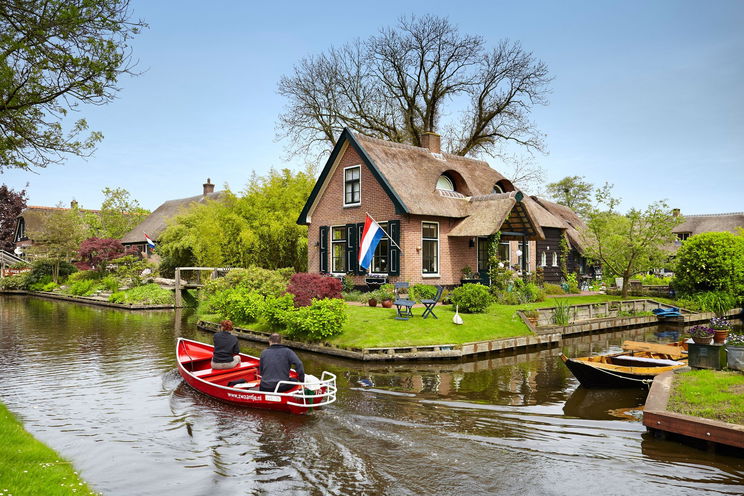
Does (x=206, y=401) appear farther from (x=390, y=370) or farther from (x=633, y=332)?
(x=633, y=332)

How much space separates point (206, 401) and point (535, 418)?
6556 mm

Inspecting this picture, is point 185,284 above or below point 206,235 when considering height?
below

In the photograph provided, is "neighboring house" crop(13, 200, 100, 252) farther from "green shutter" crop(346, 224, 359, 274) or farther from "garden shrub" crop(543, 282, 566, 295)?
"garden shrub" crop(543, 282, 566, 295)

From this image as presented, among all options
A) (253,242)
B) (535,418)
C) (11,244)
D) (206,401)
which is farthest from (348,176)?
(11,244)

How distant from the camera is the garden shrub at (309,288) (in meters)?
17.3

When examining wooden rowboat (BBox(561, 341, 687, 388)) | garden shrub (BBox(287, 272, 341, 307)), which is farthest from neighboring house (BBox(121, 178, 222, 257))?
wooden rowboat (BBox(561, 341, 687, 388))

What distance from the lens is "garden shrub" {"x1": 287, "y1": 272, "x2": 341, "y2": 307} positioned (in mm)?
17266

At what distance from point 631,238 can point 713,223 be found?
32.9m

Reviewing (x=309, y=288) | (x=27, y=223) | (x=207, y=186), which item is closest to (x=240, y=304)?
(x=309, y=288)

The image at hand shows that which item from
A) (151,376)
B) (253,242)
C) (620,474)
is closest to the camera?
(620,474)

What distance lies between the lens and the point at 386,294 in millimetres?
20859

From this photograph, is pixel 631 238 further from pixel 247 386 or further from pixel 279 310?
pixel 247 386

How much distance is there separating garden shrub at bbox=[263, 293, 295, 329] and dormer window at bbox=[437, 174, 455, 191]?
34.0 feet

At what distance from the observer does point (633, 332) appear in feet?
71.9
